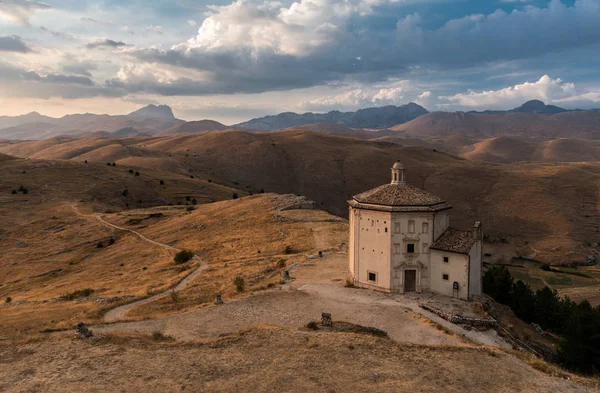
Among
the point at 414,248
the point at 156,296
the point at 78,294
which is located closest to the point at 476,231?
the point at 414,248

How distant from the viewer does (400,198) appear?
3775 cm

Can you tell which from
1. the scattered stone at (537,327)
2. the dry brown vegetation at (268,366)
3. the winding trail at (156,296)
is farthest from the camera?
the scattered stone at (537,327)

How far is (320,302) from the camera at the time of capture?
35250 millimetres

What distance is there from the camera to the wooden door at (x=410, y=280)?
37.7 metres

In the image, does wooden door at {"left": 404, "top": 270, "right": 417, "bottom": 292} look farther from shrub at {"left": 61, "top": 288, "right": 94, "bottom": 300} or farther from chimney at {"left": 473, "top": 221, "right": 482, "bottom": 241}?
shrub at {"left": 61, "top": 288, "right": 94, "bottom": 300}

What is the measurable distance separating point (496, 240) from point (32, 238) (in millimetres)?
111810

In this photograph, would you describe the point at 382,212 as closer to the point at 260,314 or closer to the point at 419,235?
the point at 419,235

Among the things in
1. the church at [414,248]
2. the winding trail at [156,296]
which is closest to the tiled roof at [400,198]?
the church at [414,248]

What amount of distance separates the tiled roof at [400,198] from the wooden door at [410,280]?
5.82 metres

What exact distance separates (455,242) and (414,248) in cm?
355

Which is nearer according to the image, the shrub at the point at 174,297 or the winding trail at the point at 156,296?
the winding trail at the point at 156,296

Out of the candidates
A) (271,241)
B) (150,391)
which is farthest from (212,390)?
(271,241)

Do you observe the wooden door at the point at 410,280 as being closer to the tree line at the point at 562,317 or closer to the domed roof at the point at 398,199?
the domed roof at the point at 398,199

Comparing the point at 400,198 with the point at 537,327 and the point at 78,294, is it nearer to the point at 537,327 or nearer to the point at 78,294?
the point at 537,327
